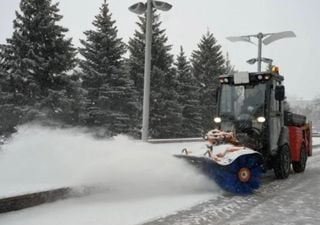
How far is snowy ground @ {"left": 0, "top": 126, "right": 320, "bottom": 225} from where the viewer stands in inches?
319

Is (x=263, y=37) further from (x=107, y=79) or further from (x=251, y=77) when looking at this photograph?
(x=251, y=77)

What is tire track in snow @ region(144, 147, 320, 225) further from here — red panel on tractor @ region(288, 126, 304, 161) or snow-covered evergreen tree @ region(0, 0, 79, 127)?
snow-covered evergreen tree @ region(0, 0, 79, 127)

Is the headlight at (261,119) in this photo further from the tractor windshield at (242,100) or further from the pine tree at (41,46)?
the pine tree at (41,46)

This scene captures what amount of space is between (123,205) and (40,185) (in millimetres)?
1561

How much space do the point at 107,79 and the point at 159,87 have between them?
575 centimetres

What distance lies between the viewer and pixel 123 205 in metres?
9.13

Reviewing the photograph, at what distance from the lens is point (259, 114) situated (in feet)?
40.9

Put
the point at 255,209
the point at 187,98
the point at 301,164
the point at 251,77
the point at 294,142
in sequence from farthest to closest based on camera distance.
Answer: the point at 187,98
the point at 301,164
the point at 294,142
the point at 251,77
the point at 255,209

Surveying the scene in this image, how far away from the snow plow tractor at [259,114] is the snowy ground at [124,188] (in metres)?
0.97

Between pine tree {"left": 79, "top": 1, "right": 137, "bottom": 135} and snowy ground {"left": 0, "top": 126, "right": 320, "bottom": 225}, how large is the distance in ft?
59.5

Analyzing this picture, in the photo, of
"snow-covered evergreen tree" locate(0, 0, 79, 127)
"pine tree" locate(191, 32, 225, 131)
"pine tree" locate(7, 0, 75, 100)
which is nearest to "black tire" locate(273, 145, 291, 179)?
"snow-covered evergreen tree" locate(0, 0, 79, 127)

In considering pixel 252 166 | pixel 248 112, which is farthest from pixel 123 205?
pixel 248 112

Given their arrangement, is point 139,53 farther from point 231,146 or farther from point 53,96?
point 231,146

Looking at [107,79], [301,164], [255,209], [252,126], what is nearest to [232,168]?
[255,209]
